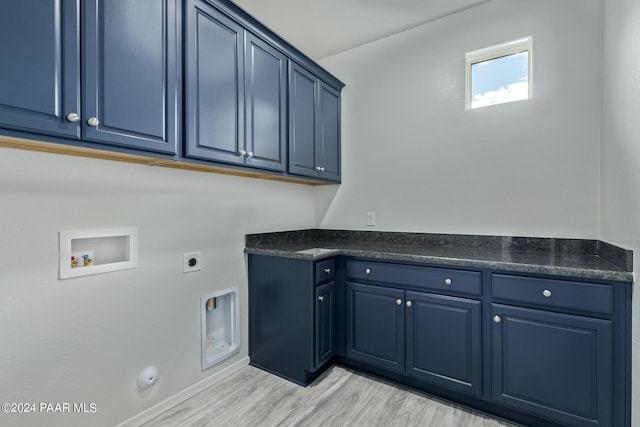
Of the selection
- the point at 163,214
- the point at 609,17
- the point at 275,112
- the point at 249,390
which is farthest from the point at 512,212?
the point at 163,214

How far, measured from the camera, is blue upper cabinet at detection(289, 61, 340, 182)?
87.8 inches

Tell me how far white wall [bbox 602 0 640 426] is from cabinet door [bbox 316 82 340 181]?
1842 millimetres

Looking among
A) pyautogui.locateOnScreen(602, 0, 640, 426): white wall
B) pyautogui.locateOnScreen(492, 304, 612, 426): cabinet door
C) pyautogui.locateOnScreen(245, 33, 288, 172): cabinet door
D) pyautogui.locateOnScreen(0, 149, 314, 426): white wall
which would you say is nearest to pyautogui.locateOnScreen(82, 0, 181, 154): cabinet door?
pyautogui.locateOnScreen(0, 149, 314, 426): white wall

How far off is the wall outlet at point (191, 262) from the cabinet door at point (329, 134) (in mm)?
1195

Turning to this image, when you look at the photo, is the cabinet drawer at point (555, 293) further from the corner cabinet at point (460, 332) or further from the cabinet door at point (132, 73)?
the cabinet door at point (132, 73)

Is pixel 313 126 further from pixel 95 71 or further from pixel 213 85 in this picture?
pixel 95 71

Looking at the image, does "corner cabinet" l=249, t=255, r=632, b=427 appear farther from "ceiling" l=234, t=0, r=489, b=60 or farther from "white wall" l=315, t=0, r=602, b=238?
"ceiling" l=234, t=0, r=489, b=60

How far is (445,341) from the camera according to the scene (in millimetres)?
1792

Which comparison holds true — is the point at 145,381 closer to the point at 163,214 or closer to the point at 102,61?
the point at 163,214

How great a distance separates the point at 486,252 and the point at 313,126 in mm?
1605

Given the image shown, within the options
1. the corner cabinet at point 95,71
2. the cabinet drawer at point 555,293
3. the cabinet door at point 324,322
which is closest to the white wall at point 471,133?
the cabinet drawer at point 555,293

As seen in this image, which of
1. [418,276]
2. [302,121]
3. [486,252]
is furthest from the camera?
[302,121]

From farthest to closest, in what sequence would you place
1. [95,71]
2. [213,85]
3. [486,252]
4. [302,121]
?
[302,121] → [486,252] → [213,85] → [95,71]

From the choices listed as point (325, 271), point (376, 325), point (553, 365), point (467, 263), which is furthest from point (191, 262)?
point (553, 365)
